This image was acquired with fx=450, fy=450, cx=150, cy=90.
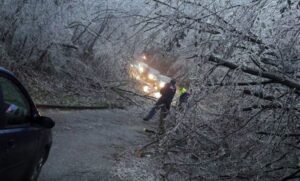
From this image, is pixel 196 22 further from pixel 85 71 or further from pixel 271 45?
pixel 85 71

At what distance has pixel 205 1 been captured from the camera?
20.7 ft

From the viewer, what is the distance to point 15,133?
494cm

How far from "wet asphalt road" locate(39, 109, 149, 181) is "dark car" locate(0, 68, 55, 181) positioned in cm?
191

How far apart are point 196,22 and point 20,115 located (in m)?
2.67

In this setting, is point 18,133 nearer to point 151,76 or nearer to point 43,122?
point 43,122

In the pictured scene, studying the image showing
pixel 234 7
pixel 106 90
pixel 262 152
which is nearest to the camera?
pixel 234 7

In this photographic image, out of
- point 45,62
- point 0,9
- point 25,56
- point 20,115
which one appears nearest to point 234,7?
point 20,115

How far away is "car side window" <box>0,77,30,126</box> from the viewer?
16.0 ft

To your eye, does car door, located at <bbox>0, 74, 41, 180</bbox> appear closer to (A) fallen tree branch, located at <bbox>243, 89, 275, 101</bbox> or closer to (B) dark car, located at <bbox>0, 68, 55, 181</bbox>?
(B) dark car, located at <bbox>0, 68, 55, 181</bbox>

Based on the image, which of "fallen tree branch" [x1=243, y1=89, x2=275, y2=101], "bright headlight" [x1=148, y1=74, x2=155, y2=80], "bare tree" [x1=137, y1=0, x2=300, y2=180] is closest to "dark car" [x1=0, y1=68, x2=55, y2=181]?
"bare tree" [x1=137, y1=0, x2=300, y2=180]

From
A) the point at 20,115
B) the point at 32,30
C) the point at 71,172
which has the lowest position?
the point at 71,172

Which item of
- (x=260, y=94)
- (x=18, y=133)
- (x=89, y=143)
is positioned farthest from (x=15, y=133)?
Result: (x=89, y=143)

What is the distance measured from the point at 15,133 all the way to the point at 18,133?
106mm

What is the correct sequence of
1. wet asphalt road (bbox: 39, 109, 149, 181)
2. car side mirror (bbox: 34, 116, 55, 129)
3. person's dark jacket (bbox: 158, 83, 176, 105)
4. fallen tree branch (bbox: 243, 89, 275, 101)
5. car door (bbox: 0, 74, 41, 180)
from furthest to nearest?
1. person's dark jacket (bbox: 158, 83, 176, 105)
2. wet asphalt road (bbox: 39, 109, 149, 181)
3. fallen tree branch (bbox: 243, 89, 275, 101)
4. car side mirror (bbox: 34, 116, 55, 129)
5. car door (bbox: 0, 74, 41, 180)
